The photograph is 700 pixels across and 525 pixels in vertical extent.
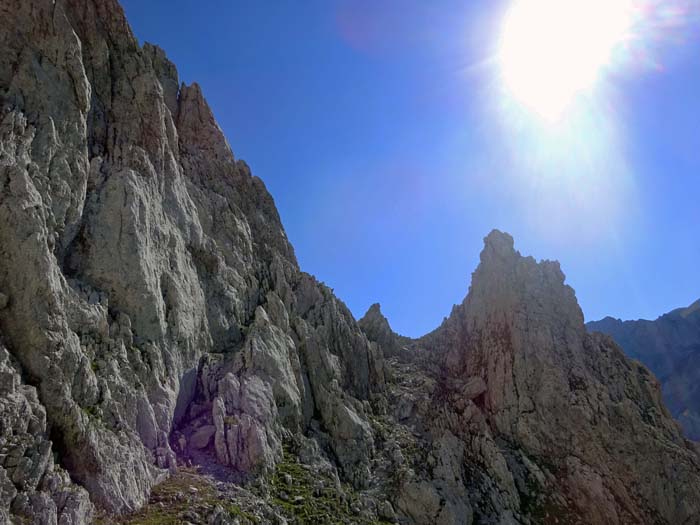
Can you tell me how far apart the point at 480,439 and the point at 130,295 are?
1711 inches

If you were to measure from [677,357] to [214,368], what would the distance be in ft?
636

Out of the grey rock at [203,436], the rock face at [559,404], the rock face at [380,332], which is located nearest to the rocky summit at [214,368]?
the grey rock at [203,436]

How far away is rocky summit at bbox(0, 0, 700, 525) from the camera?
30.1 m

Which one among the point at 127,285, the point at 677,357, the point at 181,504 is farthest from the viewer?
the point at 677,357

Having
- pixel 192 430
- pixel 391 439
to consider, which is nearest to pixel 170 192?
pixel 192 430

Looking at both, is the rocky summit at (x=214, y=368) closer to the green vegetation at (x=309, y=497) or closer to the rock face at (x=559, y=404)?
the green vegetation at (x=309, y=497)

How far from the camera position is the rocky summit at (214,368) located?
30.1 m

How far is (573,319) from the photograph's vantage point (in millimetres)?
74625

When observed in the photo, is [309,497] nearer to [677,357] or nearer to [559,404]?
[559,404]

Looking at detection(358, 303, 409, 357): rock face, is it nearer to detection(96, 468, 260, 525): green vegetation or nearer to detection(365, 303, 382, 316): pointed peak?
detection(365, 303, 382, 316): pointed peak

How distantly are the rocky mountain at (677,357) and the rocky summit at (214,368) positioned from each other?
111 metres

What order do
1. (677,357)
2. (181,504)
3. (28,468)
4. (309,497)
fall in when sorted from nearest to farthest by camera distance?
1. (28,468)
2. (181,504)
3. (309,497)
4. (677,357)

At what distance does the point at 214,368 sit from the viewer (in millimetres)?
45469

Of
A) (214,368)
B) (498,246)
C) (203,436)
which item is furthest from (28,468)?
(498,246)
